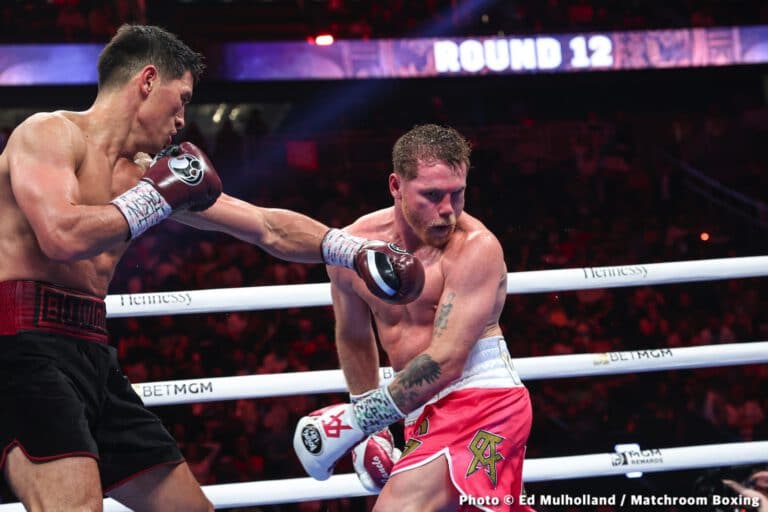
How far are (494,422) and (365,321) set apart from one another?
1.89 ft

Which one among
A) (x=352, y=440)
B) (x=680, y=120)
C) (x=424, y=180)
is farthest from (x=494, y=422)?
(x=680, y=120)

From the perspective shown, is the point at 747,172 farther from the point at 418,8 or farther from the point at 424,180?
the point at 424,180

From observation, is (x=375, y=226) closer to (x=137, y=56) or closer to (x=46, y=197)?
(x=137, y=56)

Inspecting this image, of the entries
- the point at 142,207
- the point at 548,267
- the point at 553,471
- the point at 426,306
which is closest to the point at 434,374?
the point at 426,306

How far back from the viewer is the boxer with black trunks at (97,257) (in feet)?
7.26

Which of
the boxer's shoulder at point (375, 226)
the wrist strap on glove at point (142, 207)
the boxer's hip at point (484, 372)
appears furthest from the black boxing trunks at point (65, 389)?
the boxer's shoulder at point (375, 226)

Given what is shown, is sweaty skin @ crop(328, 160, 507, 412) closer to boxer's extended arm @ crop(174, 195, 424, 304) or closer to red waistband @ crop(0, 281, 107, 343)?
boxer's extended arm @ crop(174, 195, 424, 304)

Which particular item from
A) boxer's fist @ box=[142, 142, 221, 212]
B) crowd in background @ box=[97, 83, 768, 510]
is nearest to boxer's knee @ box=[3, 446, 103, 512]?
boxer's fist @ box=[142, 142, 221, 212]

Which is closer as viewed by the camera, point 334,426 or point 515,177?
point 334,426

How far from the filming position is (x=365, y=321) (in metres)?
3.11

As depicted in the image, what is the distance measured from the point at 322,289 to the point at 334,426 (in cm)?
70

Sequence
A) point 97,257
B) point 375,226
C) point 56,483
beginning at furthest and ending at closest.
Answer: point 375,226 < point 97,257 < point 56,483

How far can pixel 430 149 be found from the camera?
293cm

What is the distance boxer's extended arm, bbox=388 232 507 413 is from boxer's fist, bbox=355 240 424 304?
30 centimetres
